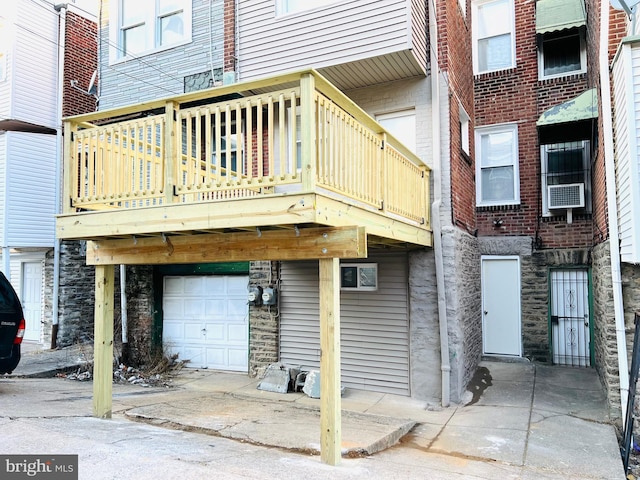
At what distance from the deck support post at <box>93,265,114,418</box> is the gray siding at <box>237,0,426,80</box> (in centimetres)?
433

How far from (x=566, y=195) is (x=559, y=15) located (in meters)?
3.64

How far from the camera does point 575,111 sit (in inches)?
327

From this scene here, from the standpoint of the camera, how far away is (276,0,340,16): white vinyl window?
24.6 feet

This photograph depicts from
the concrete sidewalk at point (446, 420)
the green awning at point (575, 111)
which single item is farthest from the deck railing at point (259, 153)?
the green awning at point (575, 111)

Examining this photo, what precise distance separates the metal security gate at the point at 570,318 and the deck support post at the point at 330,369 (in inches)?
260

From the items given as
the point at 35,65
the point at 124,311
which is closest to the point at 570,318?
the point at 124,311

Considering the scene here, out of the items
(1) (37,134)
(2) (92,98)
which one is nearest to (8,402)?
(1) (37,134)

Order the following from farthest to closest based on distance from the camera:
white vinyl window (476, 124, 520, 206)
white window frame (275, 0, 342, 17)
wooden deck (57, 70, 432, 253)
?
white vinyl window (476, 124, 520, 206) → white window frame (275, 0, 342, 17) → wooden deck (57, 70, 432, 253)

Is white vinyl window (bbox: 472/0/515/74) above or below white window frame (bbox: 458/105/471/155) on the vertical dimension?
above

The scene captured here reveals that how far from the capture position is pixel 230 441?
4.95 metres

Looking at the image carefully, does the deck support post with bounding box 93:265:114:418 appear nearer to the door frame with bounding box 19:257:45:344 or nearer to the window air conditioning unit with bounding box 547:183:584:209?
the door frame with bounding box 19:257:45:344

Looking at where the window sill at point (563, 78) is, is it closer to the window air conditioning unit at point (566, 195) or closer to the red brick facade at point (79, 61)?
the window air conditioning unit at point (566, 195)

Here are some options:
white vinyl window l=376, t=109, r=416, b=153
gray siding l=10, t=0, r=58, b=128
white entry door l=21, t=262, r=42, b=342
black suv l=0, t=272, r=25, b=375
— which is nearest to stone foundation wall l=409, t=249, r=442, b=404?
white vinyl window l=376, t=109, r=416, b=153

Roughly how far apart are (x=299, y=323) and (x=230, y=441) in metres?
3.39
